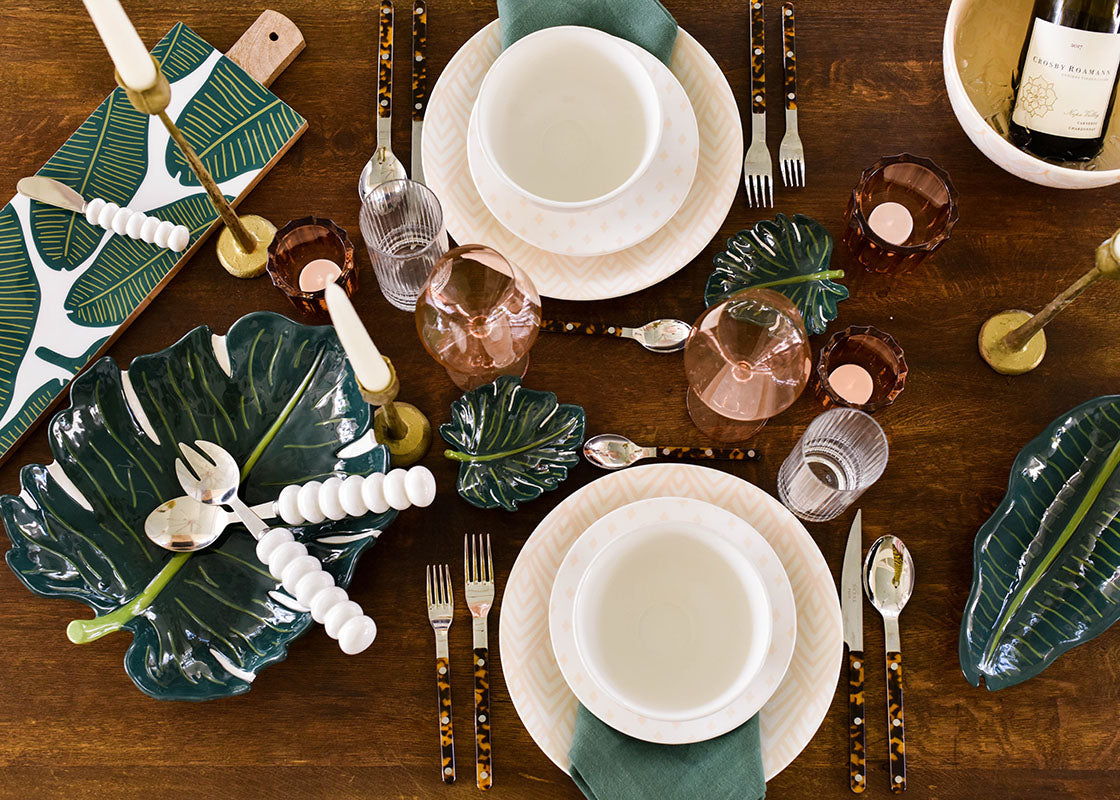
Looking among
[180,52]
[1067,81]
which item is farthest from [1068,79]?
[180,52]

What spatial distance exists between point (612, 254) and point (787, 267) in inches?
8.1

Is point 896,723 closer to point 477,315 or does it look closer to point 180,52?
point 477,315

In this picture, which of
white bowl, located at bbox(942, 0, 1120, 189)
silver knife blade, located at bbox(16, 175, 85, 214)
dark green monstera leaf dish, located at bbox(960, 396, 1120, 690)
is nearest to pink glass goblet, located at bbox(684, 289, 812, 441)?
dark green monstera leaf dish, located at bbox(960, 396, 1120, 690)

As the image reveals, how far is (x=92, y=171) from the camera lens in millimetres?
1030

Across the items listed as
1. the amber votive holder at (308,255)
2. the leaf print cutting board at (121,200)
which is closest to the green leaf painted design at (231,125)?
the leaf print cutting board at (121,200)

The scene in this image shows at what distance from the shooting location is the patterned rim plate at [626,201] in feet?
3.06

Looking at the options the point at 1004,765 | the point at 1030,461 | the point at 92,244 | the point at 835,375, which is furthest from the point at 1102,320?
the point at 92,244

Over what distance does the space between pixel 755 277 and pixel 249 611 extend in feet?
2.22

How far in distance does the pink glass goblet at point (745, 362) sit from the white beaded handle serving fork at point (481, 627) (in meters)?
0.29

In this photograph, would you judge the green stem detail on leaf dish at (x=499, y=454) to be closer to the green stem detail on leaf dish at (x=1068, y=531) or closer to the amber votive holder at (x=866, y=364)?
the amber votive holder at (x=866, y=364)

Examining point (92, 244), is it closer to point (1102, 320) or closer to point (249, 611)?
point (249, 611)

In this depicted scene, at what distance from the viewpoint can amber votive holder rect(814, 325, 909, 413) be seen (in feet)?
3.07

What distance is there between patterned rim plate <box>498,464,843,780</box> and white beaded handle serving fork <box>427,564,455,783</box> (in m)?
0.07

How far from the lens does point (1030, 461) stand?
91cm
